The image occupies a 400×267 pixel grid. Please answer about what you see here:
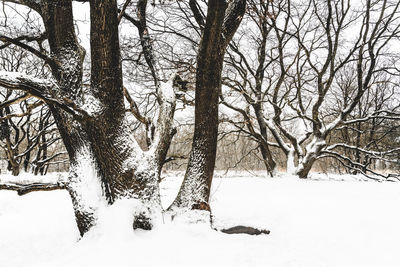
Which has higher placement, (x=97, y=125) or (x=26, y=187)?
(x=97, y=125)

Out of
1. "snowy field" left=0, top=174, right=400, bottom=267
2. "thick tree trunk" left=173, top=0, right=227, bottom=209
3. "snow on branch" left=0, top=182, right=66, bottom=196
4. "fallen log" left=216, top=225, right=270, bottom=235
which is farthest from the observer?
"thick tree trunk" left=173, top=0, right=227, bottom=209

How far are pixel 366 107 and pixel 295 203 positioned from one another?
18389mm

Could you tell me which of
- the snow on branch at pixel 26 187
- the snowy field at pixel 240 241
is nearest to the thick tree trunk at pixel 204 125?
the snowy field at pixel 240 241

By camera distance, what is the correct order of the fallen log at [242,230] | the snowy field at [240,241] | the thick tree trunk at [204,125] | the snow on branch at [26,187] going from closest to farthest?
the snowy field at [240,241]
the snow on branch at [26,187]
the fallen log at [242,230]
the thick tree trunk at [204,125]

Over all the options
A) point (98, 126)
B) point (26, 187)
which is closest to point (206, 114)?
point (98, 126)

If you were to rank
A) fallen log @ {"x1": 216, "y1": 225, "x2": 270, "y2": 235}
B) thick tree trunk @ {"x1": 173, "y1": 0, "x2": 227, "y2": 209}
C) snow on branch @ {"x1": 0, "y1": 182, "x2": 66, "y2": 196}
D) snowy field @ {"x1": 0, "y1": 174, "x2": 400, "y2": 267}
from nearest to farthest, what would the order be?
snowy field @ {"x1": 0, "y1": 174, "x2": 400, "y2": 267}
snow on branch @ {"x1": 0, "y1": 182, "x2": 66, "y2": 196}
fallen log @ {"x1": 216, "y1": 225, "x2": 270, "y2": 235}
thick tree trunk @ {"x1": 173, "y1": 0, "x2": 227, "y2": 209}

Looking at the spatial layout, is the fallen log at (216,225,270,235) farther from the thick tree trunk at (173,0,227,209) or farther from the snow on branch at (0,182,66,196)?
the snow on branch at (0,182,66,196)

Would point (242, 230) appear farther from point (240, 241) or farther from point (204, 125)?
point (204, 125)

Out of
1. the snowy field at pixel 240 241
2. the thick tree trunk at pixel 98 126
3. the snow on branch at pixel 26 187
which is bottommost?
the snowy field at pixel 240 241

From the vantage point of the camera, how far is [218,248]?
258cm

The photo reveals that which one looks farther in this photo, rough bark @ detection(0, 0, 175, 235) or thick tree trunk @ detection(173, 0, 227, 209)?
thick tree trunk @ detection(173, 0, 227, 209)

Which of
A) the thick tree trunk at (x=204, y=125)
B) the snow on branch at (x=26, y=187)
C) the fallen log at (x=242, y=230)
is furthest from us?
the thick tree trunk at (x=204, y=125)

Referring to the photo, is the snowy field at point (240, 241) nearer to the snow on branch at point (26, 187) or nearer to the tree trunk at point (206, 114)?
the tree trunk at point (206, 114)

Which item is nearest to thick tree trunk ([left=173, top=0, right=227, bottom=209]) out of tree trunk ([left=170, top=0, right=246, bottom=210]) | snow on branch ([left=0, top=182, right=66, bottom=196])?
tree trunk ([left=170, top=0, right=246, bottom=210])
